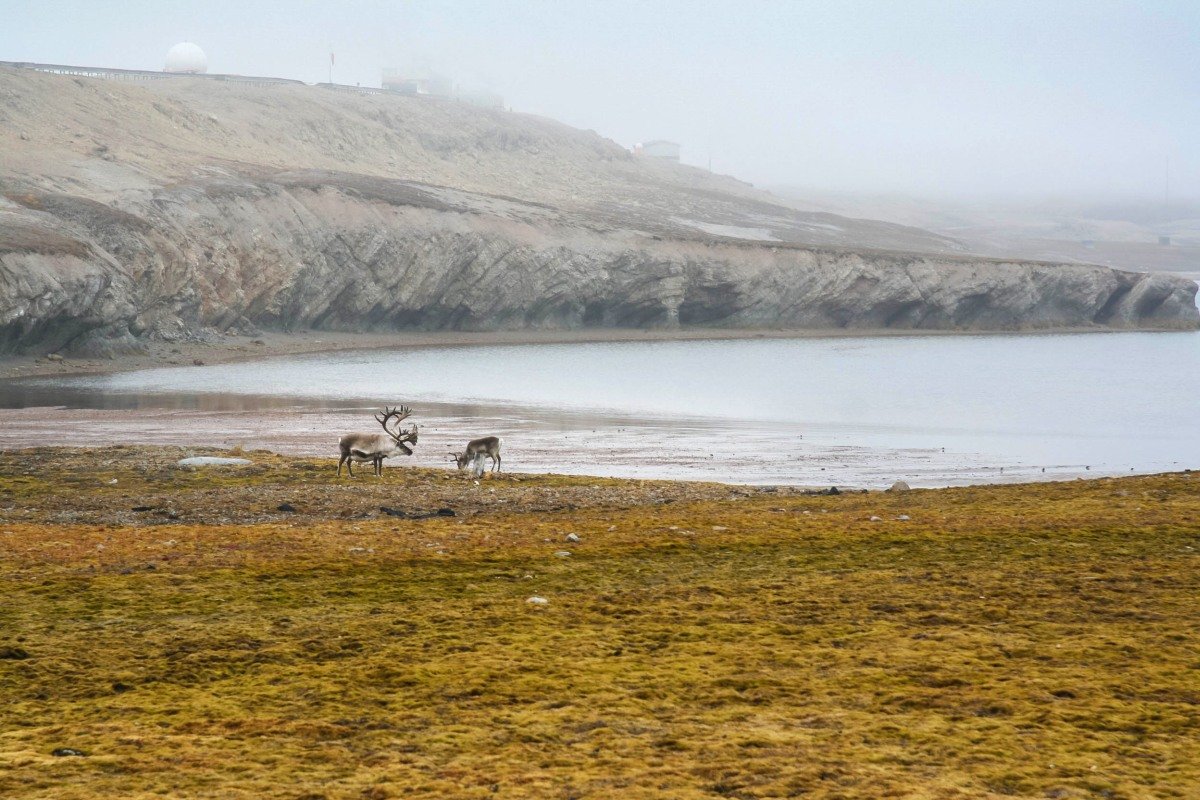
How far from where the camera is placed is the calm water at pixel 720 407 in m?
32.0

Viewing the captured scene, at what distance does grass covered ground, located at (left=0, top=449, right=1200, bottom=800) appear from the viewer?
254 inches

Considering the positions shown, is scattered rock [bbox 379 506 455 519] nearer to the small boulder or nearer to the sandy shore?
the small boulder

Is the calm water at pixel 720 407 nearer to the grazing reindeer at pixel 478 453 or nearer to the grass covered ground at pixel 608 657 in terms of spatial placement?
the grazing reindeer at pixel 478 453

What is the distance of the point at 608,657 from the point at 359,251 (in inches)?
3667

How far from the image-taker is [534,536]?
14781 millimetres

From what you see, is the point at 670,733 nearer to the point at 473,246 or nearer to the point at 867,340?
the point at 473,246

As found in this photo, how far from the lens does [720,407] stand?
4966 cm

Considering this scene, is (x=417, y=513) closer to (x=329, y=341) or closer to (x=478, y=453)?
(x=478, y=453)

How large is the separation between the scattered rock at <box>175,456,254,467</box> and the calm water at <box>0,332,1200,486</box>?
5793 millimetres

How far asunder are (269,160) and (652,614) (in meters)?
127

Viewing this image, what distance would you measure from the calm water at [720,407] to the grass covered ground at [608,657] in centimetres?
1436

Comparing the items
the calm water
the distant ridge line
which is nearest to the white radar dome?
the distant ridge line

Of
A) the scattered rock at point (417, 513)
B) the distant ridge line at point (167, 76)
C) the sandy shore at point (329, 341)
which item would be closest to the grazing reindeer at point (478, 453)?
the scattered rock at point (417, 513)

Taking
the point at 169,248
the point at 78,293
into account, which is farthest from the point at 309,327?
the point at 78,293
